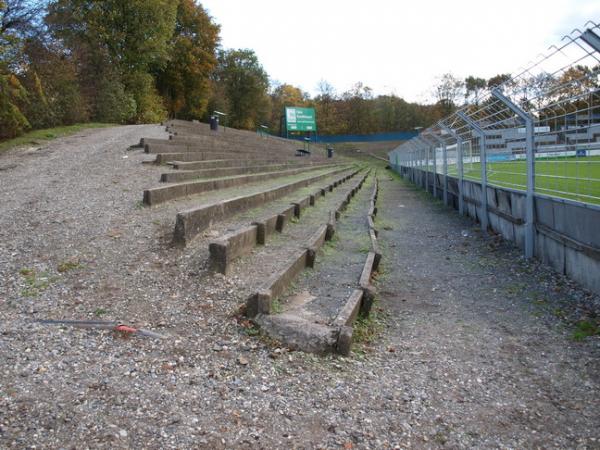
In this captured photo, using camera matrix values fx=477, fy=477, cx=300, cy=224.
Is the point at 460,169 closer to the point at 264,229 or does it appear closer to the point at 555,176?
the point at 555,176

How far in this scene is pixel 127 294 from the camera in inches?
161

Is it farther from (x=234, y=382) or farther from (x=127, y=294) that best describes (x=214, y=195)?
(x=234, y=382)

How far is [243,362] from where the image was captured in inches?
128

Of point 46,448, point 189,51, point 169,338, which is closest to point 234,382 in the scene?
point 169,338

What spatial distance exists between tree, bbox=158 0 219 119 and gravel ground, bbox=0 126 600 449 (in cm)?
3751

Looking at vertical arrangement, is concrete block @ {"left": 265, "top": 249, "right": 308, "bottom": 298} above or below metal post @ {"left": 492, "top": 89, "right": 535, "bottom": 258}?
below

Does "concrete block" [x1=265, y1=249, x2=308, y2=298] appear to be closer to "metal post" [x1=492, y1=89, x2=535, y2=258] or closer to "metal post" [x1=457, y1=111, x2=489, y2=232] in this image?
"metal post" [x1=492, y1=89, x2=535, y2=258]

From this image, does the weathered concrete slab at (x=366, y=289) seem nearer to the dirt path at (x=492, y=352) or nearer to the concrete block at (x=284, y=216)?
the dirt path at (x=492, y=352)

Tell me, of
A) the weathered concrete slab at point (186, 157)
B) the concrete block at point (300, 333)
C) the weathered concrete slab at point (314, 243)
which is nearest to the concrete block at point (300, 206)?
the weathered concrete slab at point (314, 243)

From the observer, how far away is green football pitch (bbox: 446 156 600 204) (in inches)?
201

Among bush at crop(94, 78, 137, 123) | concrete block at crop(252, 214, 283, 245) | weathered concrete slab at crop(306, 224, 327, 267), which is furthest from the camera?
bush at crop(94, 78, 137, 123)

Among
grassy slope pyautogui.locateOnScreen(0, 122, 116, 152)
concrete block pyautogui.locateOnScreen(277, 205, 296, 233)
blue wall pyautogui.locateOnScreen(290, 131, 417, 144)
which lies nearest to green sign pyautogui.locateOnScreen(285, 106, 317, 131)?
blue wall pyautogui.locateOnScreen(290, 131, 417, 144)

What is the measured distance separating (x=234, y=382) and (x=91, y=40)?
1041 inches

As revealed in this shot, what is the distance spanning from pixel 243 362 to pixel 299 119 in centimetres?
4438
